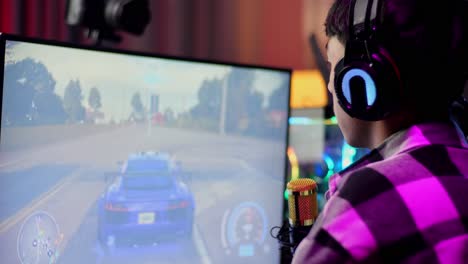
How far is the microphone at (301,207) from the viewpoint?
0.88 metres

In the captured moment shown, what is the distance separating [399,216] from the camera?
61cm

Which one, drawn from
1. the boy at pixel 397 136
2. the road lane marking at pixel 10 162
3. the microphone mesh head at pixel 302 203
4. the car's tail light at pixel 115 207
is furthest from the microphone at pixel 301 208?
the road lane marking at pixel 10 162

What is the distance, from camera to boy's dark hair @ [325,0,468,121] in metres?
0.69

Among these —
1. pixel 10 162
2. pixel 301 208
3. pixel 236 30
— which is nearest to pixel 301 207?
pixel 301 208

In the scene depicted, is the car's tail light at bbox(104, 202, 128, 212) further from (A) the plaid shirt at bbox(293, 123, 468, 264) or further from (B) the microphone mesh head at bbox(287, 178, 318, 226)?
(A) the plaid shirt at bbox(293, 123, 468, 264)

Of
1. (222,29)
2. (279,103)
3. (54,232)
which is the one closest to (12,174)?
(54,232)

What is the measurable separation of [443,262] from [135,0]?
44.3 inches

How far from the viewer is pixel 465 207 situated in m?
0.61

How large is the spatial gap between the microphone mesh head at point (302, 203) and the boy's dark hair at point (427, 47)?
23 cm

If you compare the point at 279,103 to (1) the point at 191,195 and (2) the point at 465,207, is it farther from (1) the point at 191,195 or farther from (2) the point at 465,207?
(2) the point at 465,207

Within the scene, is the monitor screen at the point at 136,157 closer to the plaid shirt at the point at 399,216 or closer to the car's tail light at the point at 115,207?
the car's tail light at the point at 115,207

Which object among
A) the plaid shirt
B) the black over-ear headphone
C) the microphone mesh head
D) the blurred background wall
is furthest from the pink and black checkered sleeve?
the blurred background wall

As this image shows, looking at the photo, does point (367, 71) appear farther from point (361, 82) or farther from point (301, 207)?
point (301, 207)

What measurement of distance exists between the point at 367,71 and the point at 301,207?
27 centimetres
